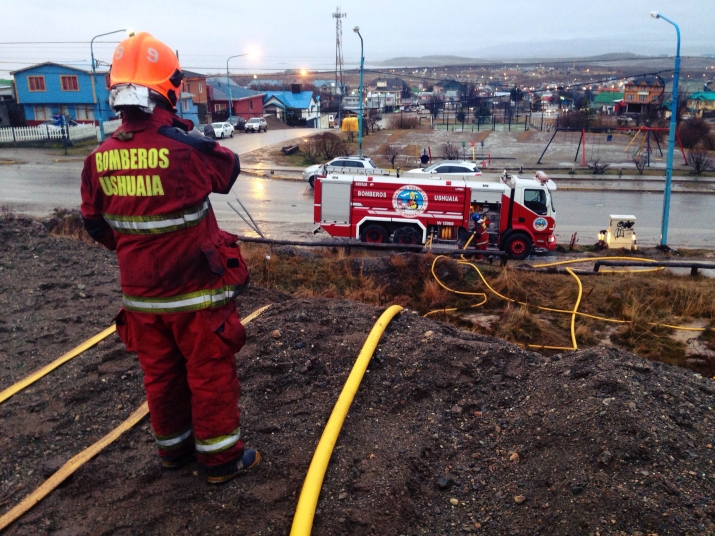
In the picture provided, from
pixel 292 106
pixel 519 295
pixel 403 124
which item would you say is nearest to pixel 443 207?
pixel 519 295

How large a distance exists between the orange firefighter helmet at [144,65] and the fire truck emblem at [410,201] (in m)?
12.6

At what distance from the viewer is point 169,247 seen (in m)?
3.03

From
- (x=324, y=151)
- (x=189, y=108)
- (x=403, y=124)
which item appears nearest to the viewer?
(x=324, y=151)

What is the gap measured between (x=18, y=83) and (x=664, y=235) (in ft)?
150

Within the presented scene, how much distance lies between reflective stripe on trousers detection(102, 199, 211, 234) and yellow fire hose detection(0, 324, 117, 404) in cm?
193

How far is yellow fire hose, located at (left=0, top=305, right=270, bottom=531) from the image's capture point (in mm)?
3051

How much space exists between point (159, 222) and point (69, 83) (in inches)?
1931

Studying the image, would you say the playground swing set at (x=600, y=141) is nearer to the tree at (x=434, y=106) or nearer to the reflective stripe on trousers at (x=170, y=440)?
the tree at (x=434, y=106)

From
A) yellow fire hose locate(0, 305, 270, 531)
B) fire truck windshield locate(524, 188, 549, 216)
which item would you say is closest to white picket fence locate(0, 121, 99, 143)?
fire truck windshield locate(524, 188, 549, 216)

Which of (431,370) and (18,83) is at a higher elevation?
(18,83)

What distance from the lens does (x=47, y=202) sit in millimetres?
21109

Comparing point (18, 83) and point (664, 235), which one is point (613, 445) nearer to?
point (664, 235)

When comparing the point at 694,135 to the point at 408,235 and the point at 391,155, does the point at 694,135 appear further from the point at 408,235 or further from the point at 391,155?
the point at 408,235

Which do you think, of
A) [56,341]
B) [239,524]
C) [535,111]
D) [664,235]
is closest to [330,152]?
[664,235]
